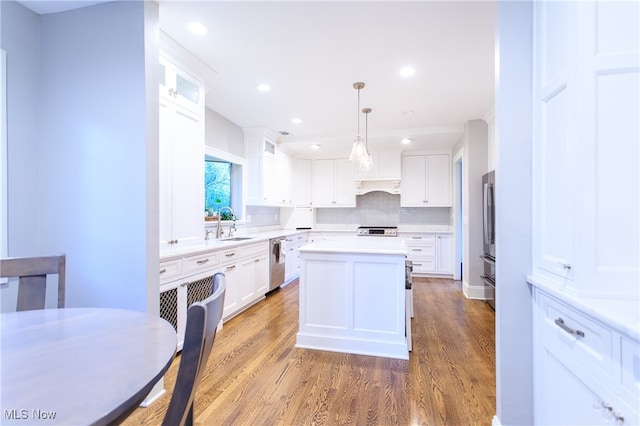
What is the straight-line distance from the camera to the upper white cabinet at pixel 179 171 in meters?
2.37

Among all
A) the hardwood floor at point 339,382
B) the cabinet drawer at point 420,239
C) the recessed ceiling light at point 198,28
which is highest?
the recessed ceiling light at point 198,28

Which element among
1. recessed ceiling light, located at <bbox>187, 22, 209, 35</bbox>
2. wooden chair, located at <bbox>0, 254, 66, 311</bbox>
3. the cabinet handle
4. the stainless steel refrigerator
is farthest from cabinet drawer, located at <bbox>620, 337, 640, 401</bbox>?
recessed ceiling light, located at <bbox>187, 22, 209, 35</bbox>

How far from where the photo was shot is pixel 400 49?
7.68 feet

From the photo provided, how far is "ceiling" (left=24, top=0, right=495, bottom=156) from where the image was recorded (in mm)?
1936

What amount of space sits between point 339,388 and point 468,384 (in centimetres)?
93

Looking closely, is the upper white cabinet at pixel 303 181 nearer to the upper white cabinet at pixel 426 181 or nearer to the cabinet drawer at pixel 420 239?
the upper white cabinet at pixel 426 181

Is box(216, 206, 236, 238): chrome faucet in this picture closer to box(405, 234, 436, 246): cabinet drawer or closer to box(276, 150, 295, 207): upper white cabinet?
box(276, 150, 295, 207): upper white cabinet

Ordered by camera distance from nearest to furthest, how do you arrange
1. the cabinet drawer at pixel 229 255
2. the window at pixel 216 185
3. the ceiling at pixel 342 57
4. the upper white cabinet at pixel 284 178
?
the ceiling at pixel 342 57 → the cabinet drawer at pixel 229 255 → the window at pixel 216 185 → the upper white cabinet at pixel 284 178

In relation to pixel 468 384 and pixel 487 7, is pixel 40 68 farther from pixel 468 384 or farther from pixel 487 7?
pixel 468 384

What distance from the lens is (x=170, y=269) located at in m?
2.34

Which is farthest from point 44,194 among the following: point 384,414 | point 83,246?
point 384,414

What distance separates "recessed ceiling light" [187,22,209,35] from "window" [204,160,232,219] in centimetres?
203

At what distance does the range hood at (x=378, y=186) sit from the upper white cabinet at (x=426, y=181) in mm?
159

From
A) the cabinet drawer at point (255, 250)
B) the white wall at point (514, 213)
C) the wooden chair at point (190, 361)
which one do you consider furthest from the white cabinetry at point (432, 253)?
the wooden chair at point (190, 361)
